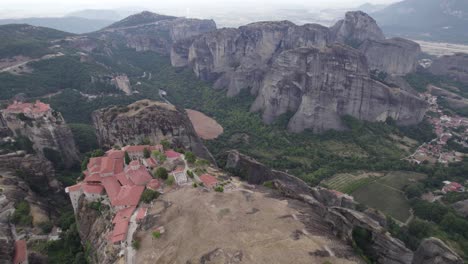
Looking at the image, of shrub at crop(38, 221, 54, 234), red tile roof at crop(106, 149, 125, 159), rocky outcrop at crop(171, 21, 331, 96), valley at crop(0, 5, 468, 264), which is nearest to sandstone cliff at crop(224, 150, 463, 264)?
valley at crop(0, 5, 468, 264)

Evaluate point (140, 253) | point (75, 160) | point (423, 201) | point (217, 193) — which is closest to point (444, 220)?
point (423, 201)

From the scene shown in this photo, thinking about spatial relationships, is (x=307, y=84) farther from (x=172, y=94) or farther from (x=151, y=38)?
(x=151, y=38)

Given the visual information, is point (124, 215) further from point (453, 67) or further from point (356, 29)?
point (356, 29)

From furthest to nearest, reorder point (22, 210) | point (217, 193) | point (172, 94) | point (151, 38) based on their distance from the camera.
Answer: point (151, 38)
point (172, 94)
point (22, 210)
point (217, 193)

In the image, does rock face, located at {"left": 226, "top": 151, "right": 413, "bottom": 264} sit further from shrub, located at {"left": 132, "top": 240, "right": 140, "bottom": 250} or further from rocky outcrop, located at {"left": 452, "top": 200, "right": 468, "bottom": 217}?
rocky outcrop, located at {"left": 452, "top": 200, "right": 468, "bottom": 217}

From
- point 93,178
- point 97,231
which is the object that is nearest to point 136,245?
point 97,231

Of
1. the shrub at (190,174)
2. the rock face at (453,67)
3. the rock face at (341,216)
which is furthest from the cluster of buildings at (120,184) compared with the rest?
the rock face at (453,67)

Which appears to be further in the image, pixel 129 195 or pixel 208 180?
pixel 208 180

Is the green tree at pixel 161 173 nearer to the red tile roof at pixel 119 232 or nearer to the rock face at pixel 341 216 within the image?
the red tile roof at pixel 119 232
